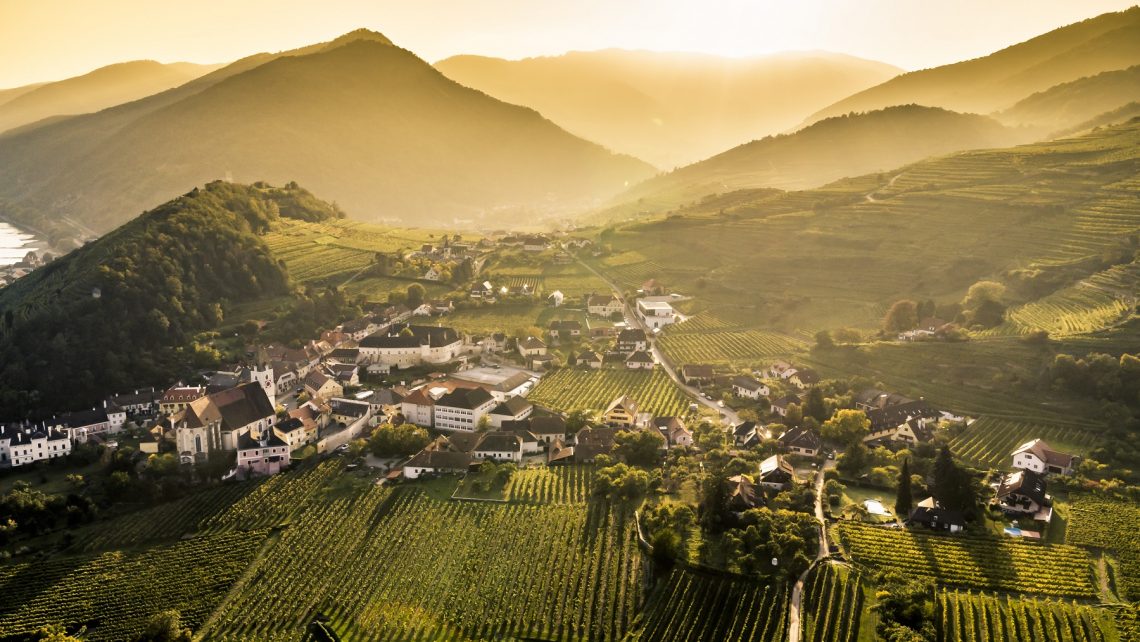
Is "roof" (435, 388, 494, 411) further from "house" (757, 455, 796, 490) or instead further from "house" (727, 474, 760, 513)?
"house" (757, 455, 796, 490)

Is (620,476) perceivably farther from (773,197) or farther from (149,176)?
(149,176)

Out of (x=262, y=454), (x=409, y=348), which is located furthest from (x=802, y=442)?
(x=409, y=348)

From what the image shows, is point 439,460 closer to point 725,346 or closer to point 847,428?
point 847,428

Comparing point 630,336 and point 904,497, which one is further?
point 630,336

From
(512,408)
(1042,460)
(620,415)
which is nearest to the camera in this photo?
(1042,460)

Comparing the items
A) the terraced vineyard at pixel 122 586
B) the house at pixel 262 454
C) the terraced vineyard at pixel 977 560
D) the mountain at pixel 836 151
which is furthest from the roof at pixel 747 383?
the mountain at pixel 836 151

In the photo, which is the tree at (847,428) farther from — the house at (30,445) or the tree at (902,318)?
the house at (30,445)

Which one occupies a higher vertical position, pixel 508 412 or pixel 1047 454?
pixel 508 412
